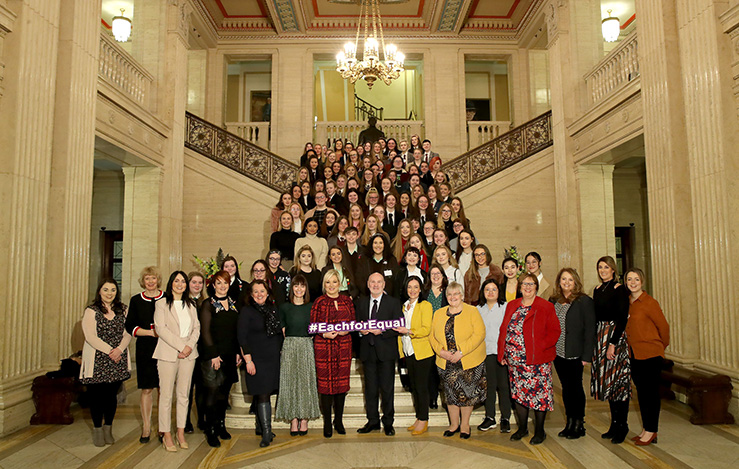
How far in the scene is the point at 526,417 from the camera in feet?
14.4

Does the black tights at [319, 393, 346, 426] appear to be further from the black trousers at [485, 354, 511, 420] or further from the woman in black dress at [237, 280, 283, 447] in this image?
the black trousers at [485, 354, 511, 420]

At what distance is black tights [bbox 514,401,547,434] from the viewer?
4312 mm

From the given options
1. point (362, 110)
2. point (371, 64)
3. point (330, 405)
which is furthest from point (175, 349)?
point (362, 110)

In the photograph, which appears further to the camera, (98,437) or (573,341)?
(98,437)

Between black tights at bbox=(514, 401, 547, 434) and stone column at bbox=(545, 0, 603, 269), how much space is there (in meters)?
5.86

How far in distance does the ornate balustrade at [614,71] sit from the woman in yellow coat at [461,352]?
18.9ft

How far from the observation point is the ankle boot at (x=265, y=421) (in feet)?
14.3

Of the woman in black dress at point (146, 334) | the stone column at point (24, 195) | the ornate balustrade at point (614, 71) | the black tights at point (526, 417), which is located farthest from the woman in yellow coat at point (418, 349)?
the ornate balustrade at point (614, 71)

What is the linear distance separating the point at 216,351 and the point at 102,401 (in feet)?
3.81

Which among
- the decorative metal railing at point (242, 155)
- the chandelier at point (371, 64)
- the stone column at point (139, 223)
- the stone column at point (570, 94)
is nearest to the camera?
the stone column at point (139, 223)

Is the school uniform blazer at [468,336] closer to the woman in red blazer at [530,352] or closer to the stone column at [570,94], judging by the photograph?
the woman in red blazer at [530,352]

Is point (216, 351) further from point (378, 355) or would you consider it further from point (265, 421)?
point (378, 355)

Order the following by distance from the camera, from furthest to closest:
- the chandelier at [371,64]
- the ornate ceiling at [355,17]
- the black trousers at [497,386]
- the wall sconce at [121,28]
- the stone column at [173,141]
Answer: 1. the ornate ceiling at [355,17]
2. the wall sconce at [121,28]
3. the chandelier at [371,64]
4. the stone column at [173,141]
5. the black trousers at [497,386]

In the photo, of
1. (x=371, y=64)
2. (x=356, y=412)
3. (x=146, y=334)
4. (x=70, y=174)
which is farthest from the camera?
(x=371, y=64)
